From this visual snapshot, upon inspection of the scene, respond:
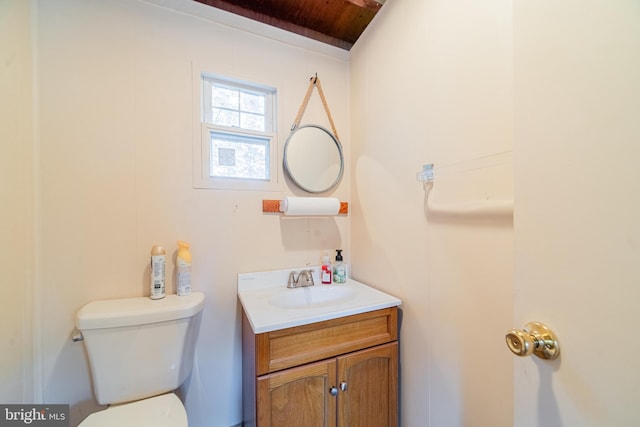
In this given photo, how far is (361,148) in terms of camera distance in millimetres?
1447

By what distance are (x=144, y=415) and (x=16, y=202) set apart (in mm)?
920

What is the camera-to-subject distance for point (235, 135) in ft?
4.23

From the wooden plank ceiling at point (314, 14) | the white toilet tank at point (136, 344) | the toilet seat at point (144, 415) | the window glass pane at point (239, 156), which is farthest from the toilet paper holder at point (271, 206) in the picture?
the wooden plank ceiling at point (314, 14)

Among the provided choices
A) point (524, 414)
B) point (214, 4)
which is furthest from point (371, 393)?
point (214, 4)

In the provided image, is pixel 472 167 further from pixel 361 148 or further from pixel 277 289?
pixel 277 289

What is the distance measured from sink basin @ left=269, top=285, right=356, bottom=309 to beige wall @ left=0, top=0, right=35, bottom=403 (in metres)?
0.93

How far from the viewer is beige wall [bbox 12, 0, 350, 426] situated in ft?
3.26

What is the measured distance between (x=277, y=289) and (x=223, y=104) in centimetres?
105

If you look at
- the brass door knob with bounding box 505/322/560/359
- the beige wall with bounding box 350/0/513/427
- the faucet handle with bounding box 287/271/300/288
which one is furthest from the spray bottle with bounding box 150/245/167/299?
the brass door knob with bounding box 505/322/560/359

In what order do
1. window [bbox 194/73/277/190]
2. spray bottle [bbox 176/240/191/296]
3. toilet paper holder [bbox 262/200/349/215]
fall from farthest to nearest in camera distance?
toilet paper holder [bbox 262/200/349/215], window [bbox 194/73/277/190], spray bottle [bbox 176/240/191/296]

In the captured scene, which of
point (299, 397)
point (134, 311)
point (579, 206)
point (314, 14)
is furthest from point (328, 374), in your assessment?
point (314, 14)

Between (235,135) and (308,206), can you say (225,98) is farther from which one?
(308,206)

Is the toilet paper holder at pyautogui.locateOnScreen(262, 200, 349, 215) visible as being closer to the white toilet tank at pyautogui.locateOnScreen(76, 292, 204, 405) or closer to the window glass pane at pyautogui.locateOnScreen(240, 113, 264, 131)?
the window glass pane at pyautogui.locateOnScreen(240, 113, 264, 131)

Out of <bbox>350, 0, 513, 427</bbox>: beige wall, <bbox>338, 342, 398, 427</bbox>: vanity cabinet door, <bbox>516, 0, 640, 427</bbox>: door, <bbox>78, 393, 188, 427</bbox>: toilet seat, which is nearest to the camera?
<bbox>516, 0, 640, 427</bbox>: door
